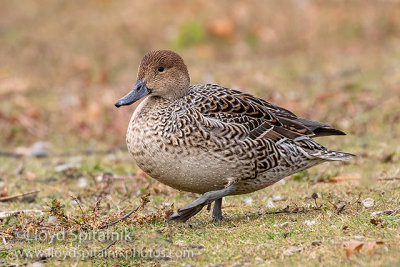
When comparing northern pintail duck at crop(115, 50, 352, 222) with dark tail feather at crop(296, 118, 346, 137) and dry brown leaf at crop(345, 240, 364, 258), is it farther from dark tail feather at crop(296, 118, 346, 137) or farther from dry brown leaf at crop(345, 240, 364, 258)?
dry brown leaf at crop(345, 240, 364, 258)

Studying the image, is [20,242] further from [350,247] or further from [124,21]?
[124,21]

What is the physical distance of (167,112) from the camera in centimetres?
525

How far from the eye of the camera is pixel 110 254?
438 centimetres

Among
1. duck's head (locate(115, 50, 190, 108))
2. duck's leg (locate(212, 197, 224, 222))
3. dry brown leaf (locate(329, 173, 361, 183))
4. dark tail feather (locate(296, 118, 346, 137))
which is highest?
duck's head (locate(115, 50, 190, 108))

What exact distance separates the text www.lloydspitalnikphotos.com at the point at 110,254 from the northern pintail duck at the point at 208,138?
0.68 m

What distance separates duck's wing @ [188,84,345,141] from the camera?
17.4 feet

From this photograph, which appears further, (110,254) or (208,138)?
(208,138)

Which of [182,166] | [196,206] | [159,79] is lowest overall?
[196,206]

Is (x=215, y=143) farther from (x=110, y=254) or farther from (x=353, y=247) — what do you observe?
(x=353, y=247)

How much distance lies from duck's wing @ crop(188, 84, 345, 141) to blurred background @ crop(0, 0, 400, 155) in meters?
3.18

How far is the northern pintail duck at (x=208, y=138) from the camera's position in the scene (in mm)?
5016

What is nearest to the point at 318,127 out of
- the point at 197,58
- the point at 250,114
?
the point at 250,114

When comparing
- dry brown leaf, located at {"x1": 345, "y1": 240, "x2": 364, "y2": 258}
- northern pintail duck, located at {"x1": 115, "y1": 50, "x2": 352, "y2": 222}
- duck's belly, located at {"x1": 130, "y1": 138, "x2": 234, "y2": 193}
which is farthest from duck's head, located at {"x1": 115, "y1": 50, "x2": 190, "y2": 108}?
dry brown leaf, located at {"x1": 345, "y1": 240, "x2": 364, "y2": 258}

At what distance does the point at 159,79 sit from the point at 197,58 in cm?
816
